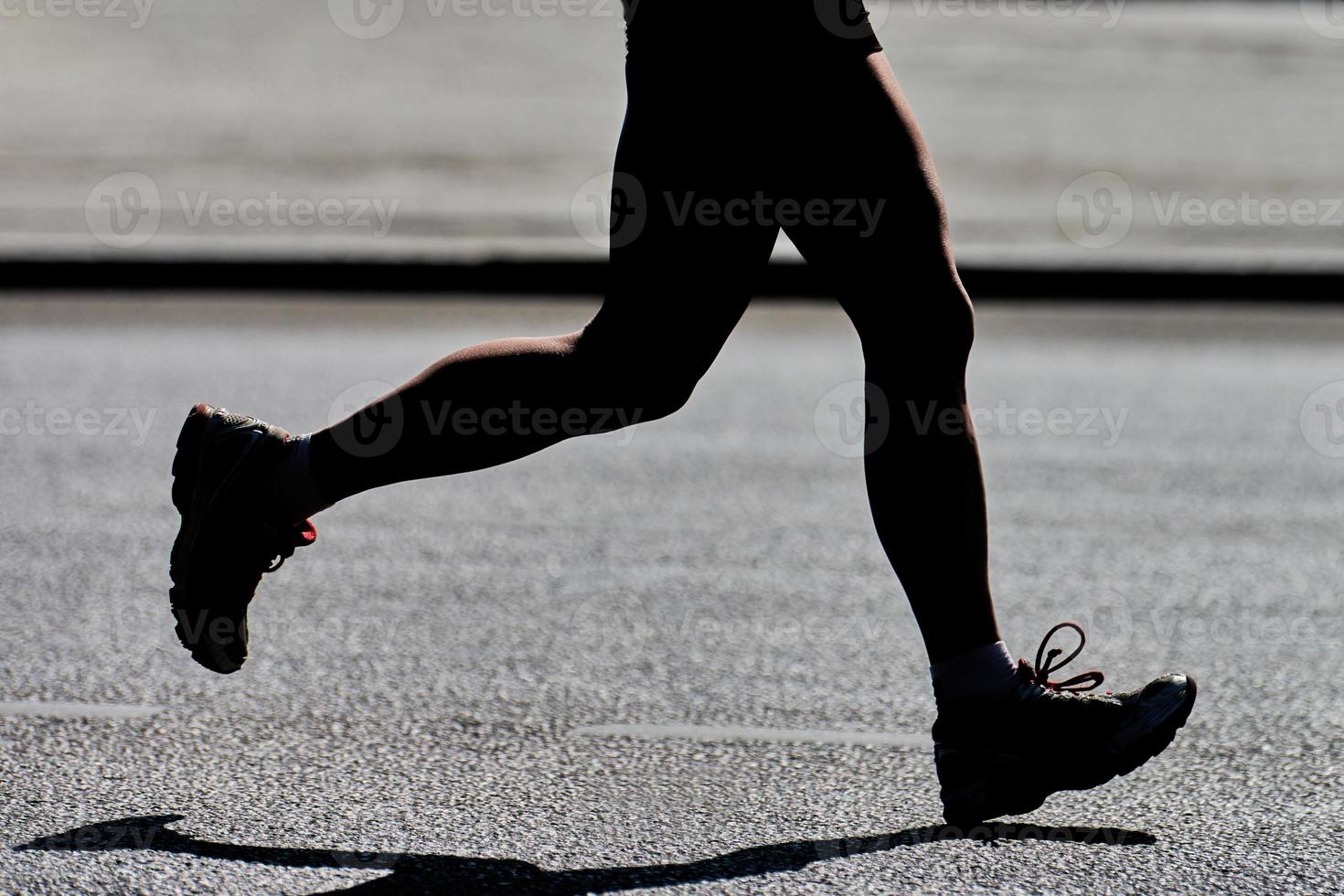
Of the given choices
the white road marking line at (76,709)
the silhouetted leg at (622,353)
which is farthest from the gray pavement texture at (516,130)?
the silhouetted leg at (622,353)

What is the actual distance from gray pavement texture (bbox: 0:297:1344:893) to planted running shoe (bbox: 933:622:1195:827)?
33 millimetres

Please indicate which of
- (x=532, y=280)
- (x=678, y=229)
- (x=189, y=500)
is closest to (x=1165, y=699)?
(x=678, y=229)

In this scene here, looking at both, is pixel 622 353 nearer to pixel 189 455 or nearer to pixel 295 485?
pixel 295 485

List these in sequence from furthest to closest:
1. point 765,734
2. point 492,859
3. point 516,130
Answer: point 516,130 < point 765,734 < point 492,859

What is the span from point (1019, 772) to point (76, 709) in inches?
62.4

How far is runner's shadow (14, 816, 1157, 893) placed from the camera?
2514 millimetres

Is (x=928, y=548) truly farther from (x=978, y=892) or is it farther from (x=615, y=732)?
(x=615, y=732)

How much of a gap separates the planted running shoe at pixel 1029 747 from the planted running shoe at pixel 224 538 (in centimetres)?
107

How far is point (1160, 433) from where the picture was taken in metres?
5.95

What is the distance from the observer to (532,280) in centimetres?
874

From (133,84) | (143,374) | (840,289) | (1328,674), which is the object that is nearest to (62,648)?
(840,289)

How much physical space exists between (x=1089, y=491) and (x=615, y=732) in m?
2.39

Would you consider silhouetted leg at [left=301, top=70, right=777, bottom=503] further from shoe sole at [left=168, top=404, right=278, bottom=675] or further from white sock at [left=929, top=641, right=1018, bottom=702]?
white sock at [left=929, top=641, right=1018, bottom=702]

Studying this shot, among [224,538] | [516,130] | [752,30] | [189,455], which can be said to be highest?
[516,130]
